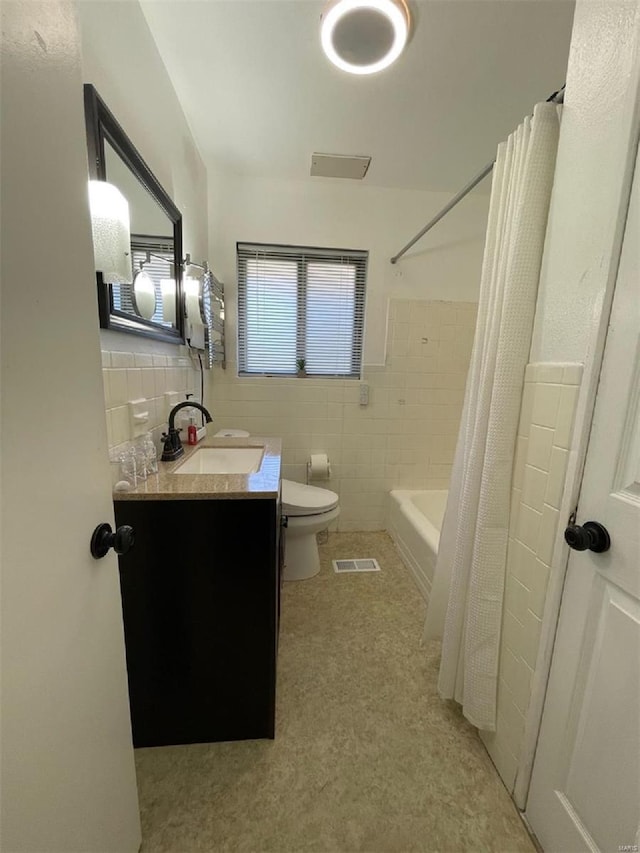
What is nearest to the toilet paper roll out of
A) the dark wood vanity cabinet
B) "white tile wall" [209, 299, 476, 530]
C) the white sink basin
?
"white tile wall" [209, 299, 476, 530]

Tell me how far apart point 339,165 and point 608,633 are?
8.22 ft

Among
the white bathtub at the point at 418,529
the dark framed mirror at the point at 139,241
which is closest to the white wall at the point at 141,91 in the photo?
the dark framed mirror at the point at 139,241

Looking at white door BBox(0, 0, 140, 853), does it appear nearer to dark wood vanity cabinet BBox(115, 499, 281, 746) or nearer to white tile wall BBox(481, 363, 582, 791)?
dark wood vanity cabinet BBox(115, 499, 281, 746)

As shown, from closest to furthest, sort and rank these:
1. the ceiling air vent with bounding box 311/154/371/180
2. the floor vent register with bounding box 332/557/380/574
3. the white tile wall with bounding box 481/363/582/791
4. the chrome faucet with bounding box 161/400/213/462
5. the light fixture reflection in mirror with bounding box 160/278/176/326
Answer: the white tile wall with bounding box 481/363/582/791
the chrome faucet with bounding box 161/400/213/462
the light fixture reflection in mirror with bounding box 160/278/176/326
the ceiling air vent with bounding box 311/154/371/180
the floor vent register with bounding box 332/557/380/574

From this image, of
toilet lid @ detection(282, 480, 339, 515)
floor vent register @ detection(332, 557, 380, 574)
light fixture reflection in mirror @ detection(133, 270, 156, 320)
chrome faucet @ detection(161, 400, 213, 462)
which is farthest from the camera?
floor vent register @ detection(332, 557, 380, 574)

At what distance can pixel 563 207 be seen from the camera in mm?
867

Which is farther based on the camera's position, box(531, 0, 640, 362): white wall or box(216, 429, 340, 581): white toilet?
box(216, 429, 340, 581): white toilet

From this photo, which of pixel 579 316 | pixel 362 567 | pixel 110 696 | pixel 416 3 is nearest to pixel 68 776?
pixel 110 696

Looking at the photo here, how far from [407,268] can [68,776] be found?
108 inches

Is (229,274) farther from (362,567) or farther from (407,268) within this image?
(362,567)

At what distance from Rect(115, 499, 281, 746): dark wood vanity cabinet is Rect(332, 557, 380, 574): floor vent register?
1065mm

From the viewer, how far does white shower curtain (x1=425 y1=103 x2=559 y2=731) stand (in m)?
0.96

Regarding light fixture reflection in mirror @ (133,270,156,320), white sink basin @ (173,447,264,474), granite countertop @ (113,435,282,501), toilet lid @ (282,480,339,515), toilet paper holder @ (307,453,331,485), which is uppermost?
light fixture reflection in mirror @ (133,270,156,320)

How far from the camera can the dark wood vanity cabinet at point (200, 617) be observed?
102cm
